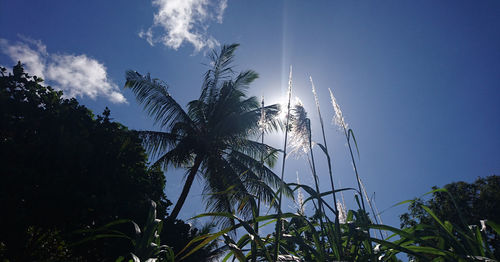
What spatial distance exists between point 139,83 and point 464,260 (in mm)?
9404

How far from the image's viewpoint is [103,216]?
5.67 m

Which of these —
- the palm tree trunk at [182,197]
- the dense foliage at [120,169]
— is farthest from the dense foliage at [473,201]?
the palm tree trunk at [182,197]

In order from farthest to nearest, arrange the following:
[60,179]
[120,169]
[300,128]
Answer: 1. [120,169]
2. [60,179]
3. [300,128]

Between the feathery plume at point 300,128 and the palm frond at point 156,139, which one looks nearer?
the feathery plume at point 300,128

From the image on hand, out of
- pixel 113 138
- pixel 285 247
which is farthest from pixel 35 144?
pixel 285 247

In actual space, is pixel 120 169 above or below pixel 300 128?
above

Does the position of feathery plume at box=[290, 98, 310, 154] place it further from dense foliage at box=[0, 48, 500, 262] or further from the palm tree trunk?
the palm tree trunk

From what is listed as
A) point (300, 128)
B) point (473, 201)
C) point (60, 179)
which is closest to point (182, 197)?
point (60, 179)

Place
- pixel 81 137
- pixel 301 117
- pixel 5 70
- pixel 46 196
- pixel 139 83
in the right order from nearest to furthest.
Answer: pixel 301 117, pixel 46 196, pixel 81 137, pixel 5 70, pixel 139 83

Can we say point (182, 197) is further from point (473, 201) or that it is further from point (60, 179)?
point (473, 201)

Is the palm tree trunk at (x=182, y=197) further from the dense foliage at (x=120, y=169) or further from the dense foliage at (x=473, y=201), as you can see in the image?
the dense foliage at (x=473, y=201)

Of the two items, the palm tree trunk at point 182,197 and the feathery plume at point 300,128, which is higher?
the palm tree trunk at point 182,197

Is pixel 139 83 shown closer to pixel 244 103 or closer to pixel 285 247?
pixel 244 103

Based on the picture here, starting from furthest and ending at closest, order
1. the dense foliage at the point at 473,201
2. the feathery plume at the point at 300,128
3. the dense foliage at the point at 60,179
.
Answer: the dense foliage at the point at 473,201
the dense foliage at the point at 60,179
the feathery plume at the point at 300,128
